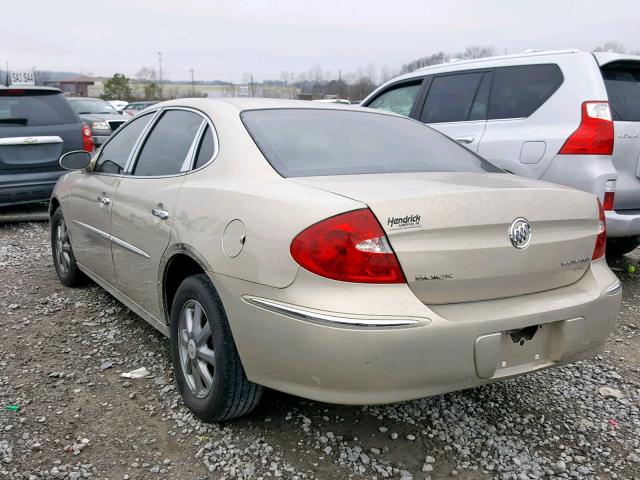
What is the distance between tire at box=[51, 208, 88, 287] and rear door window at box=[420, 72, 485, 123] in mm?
3399

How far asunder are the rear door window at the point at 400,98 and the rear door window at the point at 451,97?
0.27 metres

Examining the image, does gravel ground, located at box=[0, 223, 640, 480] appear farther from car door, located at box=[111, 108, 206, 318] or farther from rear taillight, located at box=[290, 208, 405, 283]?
rear taillight, located at box=[290, 208, 405, 283]

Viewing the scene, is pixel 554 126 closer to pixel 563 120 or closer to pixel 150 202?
pixel 563 120

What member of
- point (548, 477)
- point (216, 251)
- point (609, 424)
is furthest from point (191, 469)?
point (609, 424)

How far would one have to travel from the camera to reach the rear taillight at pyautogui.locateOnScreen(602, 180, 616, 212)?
4.22 meters

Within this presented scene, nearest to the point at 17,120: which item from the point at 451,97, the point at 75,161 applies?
the point at 75,161

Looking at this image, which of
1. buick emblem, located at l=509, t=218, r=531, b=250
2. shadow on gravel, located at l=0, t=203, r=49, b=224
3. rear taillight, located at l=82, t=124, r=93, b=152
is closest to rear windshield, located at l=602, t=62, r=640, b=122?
buick emblem, located at l=509, t=218, r=531, b=250

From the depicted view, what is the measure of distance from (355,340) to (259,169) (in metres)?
0.91

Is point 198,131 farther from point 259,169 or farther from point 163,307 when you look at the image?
point 163,307

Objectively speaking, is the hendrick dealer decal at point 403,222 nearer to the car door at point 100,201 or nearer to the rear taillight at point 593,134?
the car door at point 100,201

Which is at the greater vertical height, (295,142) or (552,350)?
(295,142)

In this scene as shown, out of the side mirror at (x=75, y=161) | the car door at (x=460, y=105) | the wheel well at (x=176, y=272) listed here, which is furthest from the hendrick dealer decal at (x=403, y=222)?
the car door at (x=460, y=105)

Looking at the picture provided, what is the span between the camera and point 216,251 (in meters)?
2.49

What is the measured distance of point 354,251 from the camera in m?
2.12
